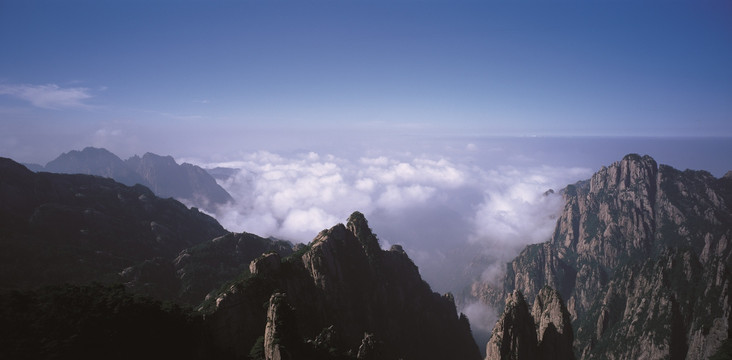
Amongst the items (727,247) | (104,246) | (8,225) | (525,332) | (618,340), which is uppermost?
(8,225)

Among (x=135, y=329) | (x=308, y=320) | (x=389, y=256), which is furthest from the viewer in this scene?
(x=389, y=256)

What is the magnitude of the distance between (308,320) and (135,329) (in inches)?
1030

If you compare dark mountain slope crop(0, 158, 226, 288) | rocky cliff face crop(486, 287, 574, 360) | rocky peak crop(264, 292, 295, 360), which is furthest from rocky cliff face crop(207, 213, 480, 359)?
dark mountain slope crop(0, 158, 226, 288)

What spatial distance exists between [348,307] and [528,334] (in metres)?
45.8

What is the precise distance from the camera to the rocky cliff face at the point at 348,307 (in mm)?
46125

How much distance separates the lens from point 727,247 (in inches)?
7288

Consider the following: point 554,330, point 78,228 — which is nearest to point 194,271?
point 78,228

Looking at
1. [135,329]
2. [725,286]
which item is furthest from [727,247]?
[135,329]

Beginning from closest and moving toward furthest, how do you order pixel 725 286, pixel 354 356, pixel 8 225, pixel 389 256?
pixel 354 356, pixel 389 256, pixel 8 225, pixel 725 286

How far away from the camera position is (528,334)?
78250 millimetres

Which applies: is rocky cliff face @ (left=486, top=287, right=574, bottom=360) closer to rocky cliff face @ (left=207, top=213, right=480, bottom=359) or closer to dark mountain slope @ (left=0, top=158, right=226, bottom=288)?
rocky cliff face @ (left=207, top=213, right=480, bottom=359)

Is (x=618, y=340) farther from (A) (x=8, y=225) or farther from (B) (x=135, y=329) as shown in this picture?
(A) (x=8, y=225)

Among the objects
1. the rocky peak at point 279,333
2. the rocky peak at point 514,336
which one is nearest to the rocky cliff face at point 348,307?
the rocky peak at point 279,333

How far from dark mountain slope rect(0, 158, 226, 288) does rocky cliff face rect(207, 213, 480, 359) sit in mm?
63331
